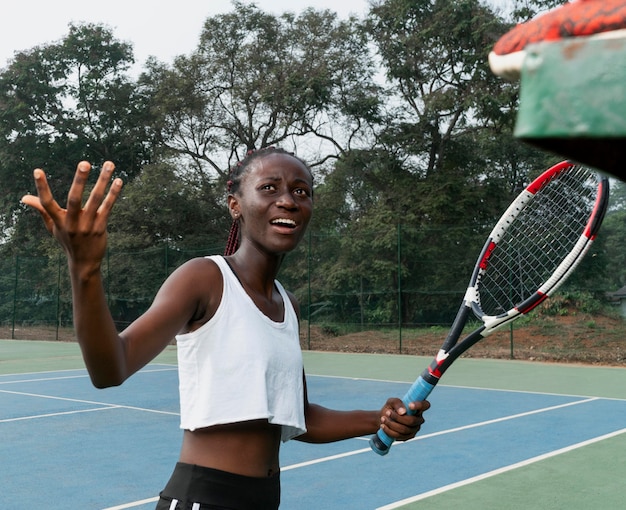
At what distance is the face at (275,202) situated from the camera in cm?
194

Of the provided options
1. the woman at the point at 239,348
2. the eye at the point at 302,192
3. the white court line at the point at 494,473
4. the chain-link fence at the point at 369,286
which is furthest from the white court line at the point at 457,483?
the chain-link fence at the point at 369,286

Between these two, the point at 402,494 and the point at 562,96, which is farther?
the point at 402,494

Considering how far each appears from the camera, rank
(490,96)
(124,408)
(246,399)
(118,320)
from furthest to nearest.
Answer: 1. (118,320)
2. (490,96)
3. (124,408)
4. (246,399)

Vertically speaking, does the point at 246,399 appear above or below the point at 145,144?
below

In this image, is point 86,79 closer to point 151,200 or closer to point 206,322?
point 151,200

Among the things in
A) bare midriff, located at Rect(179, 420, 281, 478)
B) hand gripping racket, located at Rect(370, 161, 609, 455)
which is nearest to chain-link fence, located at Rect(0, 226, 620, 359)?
hand gripping racket, located at Rect(370, 161, 609, 455)

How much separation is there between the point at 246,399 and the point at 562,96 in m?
1.46

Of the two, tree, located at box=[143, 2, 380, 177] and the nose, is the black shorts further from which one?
tree, located at box=[143, 2, 380, 177]

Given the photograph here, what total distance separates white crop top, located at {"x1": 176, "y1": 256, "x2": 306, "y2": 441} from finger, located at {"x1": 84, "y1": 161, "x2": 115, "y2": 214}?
0.61m

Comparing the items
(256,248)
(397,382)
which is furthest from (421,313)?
(256,248)

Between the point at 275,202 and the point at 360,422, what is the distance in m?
0.72

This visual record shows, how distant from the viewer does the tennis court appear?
472 centimetres

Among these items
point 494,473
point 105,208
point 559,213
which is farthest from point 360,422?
point 494,473

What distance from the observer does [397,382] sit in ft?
33.6
